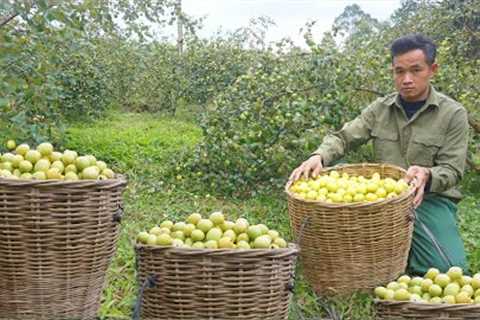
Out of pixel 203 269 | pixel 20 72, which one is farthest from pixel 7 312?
pixel 20 72

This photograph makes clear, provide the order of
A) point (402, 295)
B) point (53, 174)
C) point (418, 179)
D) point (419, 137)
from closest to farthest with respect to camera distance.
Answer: point (53, 174) → point (402, 295) → point (418, 179) → point (419, 137)

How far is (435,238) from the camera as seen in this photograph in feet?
11.0

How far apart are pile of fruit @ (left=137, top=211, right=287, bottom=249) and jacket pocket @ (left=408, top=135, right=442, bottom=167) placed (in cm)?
151

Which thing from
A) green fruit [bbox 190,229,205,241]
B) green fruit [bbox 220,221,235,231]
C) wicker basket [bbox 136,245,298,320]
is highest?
green fruit [bbox 220,221,235,231]

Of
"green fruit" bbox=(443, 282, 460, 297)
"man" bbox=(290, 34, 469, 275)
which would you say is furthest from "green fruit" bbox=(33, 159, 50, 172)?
"man" bbox=(290, 34, 469, 275)

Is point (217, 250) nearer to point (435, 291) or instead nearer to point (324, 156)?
point (435, 291)

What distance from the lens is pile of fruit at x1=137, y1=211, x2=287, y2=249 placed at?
6.78 feet

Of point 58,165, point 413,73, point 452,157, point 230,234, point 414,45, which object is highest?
point 414,45

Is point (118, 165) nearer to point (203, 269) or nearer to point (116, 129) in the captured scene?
point (116, 129)

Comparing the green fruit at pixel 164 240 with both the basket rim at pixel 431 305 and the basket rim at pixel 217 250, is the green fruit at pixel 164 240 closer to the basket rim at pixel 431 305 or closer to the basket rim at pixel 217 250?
the basket rim at pixel 217 250

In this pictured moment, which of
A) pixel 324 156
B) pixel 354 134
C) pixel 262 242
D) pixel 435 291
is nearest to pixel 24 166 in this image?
pixel 262 242

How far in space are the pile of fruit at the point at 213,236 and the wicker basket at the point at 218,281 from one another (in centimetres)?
5

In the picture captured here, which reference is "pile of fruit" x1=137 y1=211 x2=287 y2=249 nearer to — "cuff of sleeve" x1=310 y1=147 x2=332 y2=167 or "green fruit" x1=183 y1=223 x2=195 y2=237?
"green fruit" x1=183 y1=223 x2=195 y2=237

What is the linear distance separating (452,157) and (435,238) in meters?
0.40
